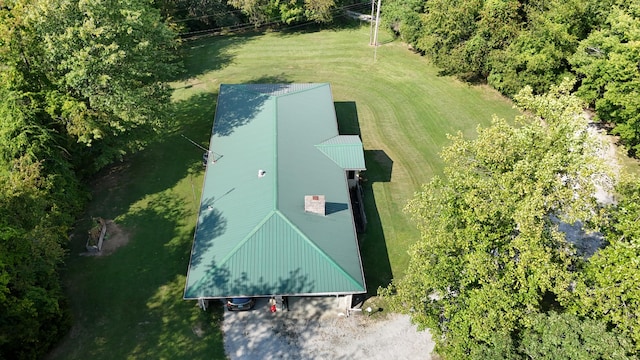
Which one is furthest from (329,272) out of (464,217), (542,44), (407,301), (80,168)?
(542,44)

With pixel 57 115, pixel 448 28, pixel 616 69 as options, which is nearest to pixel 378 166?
pixel 448 28

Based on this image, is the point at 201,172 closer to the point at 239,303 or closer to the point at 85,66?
the point at 85,66

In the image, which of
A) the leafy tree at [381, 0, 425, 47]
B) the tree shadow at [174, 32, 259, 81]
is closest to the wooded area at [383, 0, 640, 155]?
the leafy tree at [381, 0, 425, 47]

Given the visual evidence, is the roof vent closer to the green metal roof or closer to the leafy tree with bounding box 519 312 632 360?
the green metal roof

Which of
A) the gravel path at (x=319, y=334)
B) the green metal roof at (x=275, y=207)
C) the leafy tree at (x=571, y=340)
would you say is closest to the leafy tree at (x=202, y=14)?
the green metal roof at (x=275, y=207)

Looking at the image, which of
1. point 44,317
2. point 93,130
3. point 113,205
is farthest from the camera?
point 113,205

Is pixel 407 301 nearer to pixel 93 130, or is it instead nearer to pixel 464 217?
pixel 464 217

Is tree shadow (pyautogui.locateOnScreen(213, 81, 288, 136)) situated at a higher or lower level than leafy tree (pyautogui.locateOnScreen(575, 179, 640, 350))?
lower
